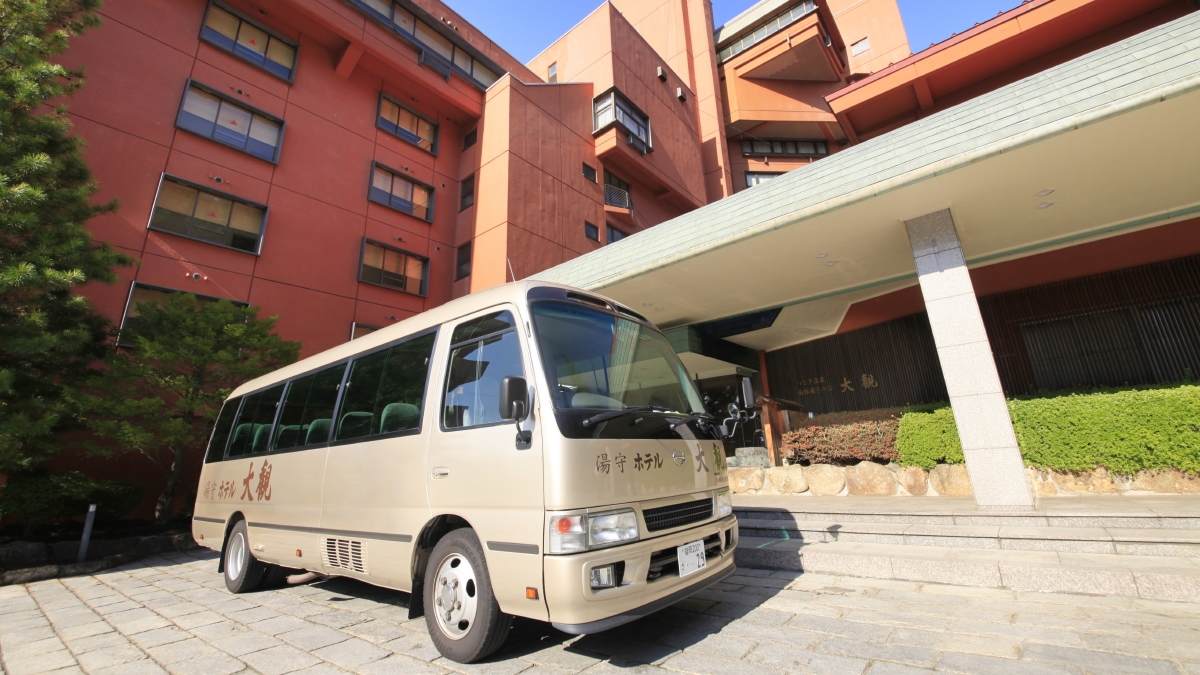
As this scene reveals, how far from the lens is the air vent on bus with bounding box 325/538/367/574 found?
3.90 metres

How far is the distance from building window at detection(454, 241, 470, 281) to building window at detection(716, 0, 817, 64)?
68.3ft

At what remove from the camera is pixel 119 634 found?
157 inches

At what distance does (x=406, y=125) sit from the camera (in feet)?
59.9

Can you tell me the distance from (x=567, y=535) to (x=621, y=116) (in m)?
A: 21.8

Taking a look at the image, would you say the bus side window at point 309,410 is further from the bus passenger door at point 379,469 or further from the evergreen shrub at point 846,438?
the evergreen shrub at point 846,438

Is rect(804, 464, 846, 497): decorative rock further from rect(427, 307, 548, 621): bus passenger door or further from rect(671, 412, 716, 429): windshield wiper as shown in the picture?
rect(427, 307, 548, 621): bus passenger door

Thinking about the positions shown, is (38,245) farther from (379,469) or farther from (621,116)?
(621,116)

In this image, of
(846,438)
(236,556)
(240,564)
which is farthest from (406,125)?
(846,438)

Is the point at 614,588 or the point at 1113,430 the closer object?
the point at 614,588

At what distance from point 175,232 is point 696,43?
2750 cm

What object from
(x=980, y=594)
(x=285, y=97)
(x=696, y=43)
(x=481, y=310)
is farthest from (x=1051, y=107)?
(x=696, y=43)

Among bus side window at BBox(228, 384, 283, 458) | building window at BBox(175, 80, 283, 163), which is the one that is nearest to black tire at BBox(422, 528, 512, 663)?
bus side window at BBox(228, 384, 283, 458)

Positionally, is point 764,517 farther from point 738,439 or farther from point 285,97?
point 285,97

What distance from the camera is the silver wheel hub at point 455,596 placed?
307 centimetres
